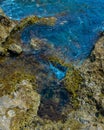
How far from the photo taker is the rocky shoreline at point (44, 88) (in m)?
11.5

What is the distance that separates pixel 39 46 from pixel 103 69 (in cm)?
349

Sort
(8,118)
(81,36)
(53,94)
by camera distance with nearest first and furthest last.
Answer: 1. (8,118)
2. (53,94)
3. (81,36)

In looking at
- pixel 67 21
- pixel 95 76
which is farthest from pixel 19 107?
pixel 67 21

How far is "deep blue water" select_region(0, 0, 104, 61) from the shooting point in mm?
15344

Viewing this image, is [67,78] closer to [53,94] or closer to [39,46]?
[53,94]

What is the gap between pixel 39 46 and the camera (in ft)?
49.4

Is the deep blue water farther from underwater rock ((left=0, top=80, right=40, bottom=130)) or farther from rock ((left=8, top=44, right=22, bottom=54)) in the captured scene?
underwater rock ((left=0, top=80, right=40, bottom=130))

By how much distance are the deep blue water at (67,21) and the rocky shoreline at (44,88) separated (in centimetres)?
76

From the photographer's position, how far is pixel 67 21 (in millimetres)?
17422

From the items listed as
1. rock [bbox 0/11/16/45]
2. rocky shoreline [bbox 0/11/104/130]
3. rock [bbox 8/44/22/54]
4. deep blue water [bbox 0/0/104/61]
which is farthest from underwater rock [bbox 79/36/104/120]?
rock [bbox 0/11/16/45]

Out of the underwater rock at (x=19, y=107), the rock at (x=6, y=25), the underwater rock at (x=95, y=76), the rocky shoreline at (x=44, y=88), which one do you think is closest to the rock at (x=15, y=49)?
the rocky shoreline at (x=44, y=88)

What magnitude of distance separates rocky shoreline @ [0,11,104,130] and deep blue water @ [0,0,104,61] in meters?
0.76

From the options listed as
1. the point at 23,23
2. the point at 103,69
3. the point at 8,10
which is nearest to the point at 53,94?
the point at 103,69

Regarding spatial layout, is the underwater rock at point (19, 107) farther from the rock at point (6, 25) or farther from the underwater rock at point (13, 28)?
the rock at point (6, 25)
